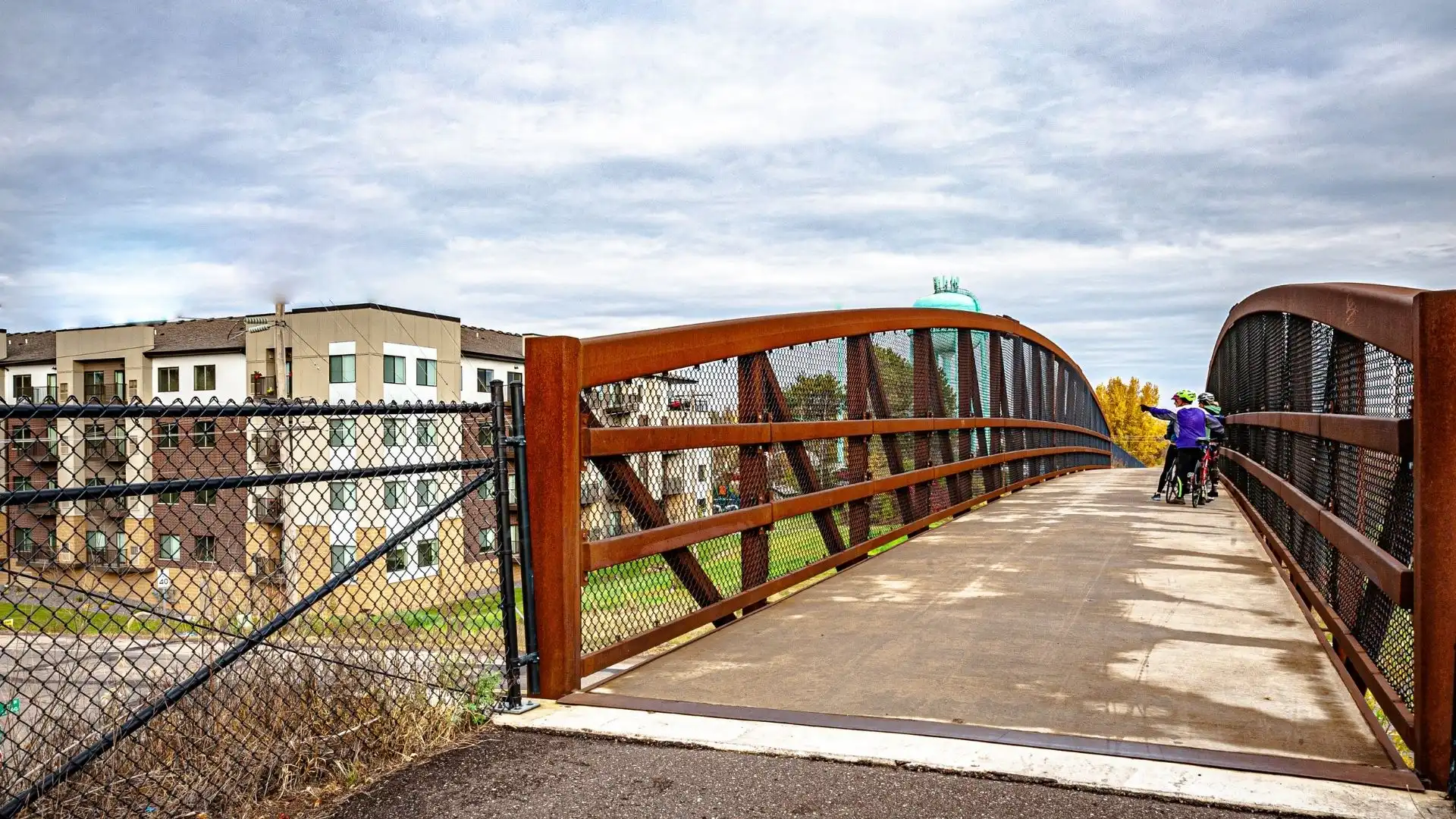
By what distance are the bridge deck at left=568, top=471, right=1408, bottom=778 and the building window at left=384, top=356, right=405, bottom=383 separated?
220 feet

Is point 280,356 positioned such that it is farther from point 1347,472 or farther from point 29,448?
point 1347,472

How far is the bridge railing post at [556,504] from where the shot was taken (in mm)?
5031

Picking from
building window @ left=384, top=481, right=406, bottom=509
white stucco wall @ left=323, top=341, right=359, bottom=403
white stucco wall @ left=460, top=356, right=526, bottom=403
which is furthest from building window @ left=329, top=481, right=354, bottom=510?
white stucco wall @ left=460, top=356, right=526, bottom=403

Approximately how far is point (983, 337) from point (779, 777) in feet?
35.0

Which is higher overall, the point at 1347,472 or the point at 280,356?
the point at 280,356

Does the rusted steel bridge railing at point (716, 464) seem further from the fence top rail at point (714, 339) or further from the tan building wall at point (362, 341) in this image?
the tan building wall at point (362, 341)

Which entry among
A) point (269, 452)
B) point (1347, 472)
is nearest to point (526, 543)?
point (1347, 472)

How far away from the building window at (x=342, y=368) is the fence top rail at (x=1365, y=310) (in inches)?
2741

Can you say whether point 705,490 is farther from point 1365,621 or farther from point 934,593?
point 1365,621

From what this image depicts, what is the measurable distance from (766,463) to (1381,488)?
3732mm

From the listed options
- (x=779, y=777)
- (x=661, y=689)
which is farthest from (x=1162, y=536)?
(x=779, y=777)

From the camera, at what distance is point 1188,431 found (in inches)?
539

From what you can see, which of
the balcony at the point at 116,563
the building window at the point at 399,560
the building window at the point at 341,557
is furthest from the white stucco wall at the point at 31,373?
the building window at the point at 399,560

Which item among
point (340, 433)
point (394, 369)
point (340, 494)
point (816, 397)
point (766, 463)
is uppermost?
point (394, 369)
